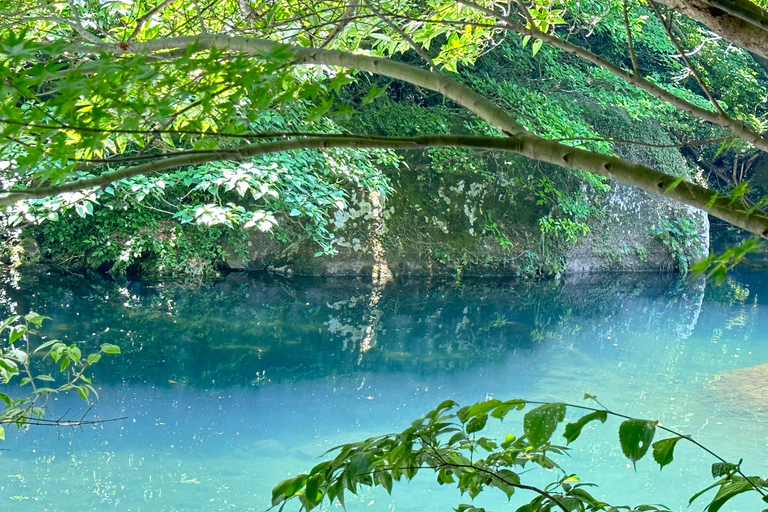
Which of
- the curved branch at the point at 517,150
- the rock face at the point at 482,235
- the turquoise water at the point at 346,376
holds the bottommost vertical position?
the turquoise water at the point at 346,376

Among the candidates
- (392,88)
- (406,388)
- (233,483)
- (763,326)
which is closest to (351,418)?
(406,388)

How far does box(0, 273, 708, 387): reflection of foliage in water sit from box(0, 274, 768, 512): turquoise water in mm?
26

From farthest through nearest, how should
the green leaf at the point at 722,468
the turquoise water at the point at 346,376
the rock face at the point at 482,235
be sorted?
1. the rock face at the point at 482,235
2. the turquoise water at the point at 346,376
3. the green leaf at the point at 722,468

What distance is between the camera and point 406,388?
4.59 m

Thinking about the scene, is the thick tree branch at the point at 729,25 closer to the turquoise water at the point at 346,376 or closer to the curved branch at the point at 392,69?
the curved branch at the point at 392,69

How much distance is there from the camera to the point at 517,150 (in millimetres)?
1170

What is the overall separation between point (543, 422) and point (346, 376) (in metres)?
4.06

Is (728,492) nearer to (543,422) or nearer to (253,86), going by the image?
(543,422)

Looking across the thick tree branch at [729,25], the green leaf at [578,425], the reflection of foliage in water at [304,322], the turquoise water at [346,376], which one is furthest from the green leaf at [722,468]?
the reflection of foliage in water at [304,322]

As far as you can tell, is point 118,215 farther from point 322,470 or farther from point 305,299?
point 322,470

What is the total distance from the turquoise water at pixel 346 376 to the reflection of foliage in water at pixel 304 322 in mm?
26

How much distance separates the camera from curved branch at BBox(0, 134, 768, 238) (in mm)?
986

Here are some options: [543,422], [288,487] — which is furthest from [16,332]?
[543,422]

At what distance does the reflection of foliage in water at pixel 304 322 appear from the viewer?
5.01 metres
